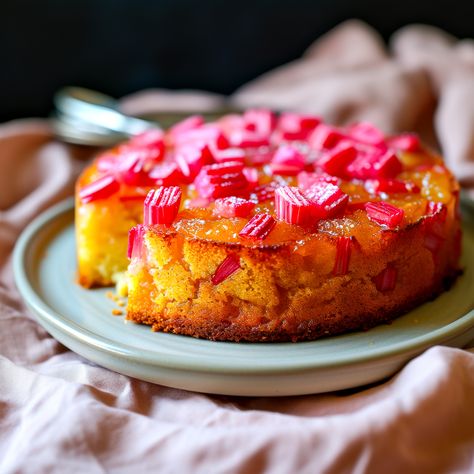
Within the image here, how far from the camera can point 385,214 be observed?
205 centimetres

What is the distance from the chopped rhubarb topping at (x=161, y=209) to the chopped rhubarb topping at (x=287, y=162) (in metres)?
0.41

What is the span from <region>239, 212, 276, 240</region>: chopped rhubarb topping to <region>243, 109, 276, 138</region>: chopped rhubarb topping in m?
0.83

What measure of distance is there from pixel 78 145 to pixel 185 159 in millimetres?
1192

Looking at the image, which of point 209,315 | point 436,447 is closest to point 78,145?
point 209,315

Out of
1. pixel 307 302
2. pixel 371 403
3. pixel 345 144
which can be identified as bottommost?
pixel 371 403

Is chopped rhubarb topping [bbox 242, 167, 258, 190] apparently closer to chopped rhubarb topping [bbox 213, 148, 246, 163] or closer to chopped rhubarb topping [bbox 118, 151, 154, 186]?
chopped rhubarb topping [bbox 213, 148, 246, 163]

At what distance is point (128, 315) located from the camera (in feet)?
7.04

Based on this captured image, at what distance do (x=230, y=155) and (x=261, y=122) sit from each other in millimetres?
→ 458

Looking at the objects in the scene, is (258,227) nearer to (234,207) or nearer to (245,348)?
(234,207)

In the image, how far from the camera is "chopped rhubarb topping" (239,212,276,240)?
6.41 ft

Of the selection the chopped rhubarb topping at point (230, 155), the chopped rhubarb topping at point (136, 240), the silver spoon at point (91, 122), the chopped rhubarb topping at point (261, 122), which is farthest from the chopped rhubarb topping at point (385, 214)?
the silver spoon at point (91, 122)

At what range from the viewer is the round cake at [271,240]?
1.98m

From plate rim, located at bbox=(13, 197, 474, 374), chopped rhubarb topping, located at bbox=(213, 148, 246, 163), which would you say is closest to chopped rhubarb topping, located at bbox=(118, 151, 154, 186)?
chopped rhubarb topping, located at bbox=(213, 148, 246, 163)

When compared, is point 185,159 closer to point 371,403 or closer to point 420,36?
point 371,403
